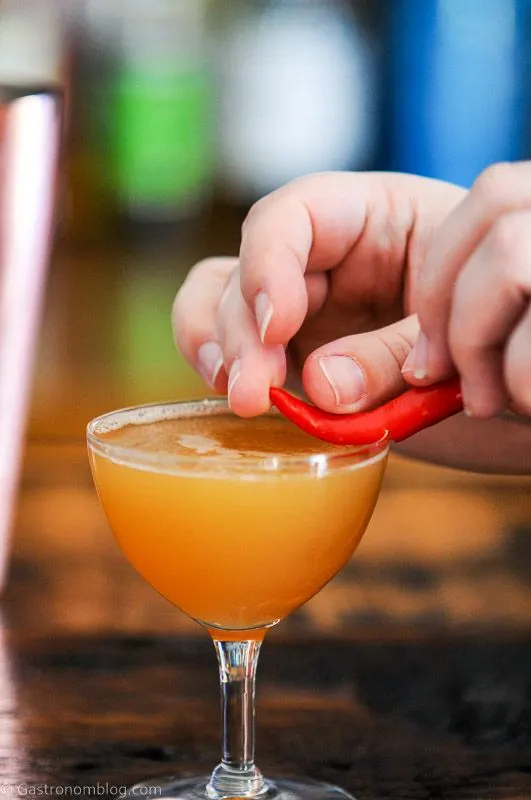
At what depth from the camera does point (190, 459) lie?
676mm

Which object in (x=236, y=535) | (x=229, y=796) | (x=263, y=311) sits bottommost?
(x=229, y=796)

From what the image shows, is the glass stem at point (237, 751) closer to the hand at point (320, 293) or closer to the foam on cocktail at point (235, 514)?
the foam on cocktail at point (235, 514)

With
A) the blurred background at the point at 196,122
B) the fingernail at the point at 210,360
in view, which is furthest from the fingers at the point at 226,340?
the blurred background at the point at 196,122

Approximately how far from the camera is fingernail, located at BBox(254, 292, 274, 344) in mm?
755

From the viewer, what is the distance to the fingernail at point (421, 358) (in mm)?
678

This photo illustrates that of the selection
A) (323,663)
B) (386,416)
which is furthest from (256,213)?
(323,663)

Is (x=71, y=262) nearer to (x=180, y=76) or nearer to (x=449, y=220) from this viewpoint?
(x=180, y=76)

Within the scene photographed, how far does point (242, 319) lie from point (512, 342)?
25cm

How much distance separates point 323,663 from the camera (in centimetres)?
88

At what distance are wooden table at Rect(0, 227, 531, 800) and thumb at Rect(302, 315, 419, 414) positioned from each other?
0.23m

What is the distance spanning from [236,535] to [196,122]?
1430mm

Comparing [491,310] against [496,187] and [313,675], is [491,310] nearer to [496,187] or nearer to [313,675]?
[496,187]

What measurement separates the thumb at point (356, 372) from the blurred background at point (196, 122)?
3.64 ft

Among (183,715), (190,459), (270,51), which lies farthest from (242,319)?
(270,51)
